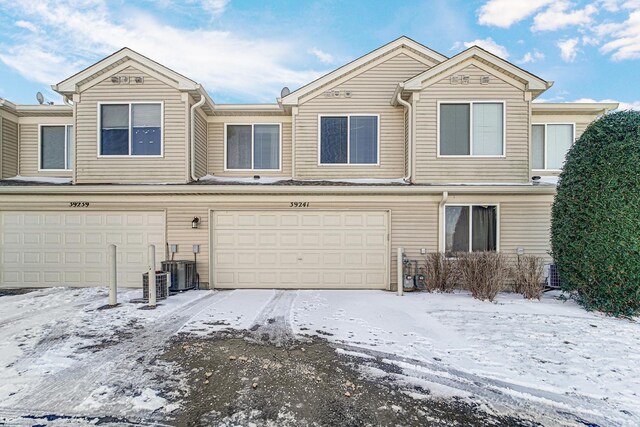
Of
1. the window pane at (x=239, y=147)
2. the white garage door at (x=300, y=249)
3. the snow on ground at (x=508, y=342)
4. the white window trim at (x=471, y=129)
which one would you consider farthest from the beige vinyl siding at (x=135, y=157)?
the white window trim at (x=471, y=129)

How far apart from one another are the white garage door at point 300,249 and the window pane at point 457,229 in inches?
64.7

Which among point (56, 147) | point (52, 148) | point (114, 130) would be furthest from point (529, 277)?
point (52, 148)

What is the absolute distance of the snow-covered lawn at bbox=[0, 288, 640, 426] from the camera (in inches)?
128

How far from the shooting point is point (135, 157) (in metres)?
8.85

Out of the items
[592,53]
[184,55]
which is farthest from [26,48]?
[592,53]

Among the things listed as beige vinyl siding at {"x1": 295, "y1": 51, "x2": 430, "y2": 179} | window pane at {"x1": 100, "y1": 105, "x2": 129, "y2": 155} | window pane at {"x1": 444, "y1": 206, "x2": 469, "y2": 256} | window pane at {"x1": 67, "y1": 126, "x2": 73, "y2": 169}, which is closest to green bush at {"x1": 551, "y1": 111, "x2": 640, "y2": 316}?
window pane at {"x1": 444, "y1": 206, "x2": 469, "y2": 256}

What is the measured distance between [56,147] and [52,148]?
0.14 metres

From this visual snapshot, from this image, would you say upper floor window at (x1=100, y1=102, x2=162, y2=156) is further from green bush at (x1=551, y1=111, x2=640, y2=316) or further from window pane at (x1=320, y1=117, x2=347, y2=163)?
green bush at (x1=551, y1=111, x2=640, y2=316)

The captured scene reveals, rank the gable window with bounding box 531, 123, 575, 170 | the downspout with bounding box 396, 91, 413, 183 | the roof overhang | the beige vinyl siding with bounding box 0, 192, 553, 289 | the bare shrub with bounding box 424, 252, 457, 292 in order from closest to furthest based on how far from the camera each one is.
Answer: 1. the bare shrub with bounding box 424, 252, 457, 292
2. the beige vinyl siding with bounding box 0, 192, 553, 289
3. the downspout with bounding box 396, 91, 413, 183
4. the roof overhang
5. the gable window with bounding box 531, 123, 575, 170

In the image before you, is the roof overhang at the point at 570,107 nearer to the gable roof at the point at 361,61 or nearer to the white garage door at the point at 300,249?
the gable roof at the point at 361,61

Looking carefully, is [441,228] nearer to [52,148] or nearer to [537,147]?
[537,147]

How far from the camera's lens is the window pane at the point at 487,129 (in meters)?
8.59

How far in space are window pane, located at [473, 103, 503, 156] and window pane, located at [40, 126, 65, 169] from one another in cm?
1264

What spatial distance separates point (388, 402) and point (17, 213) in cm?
1052
